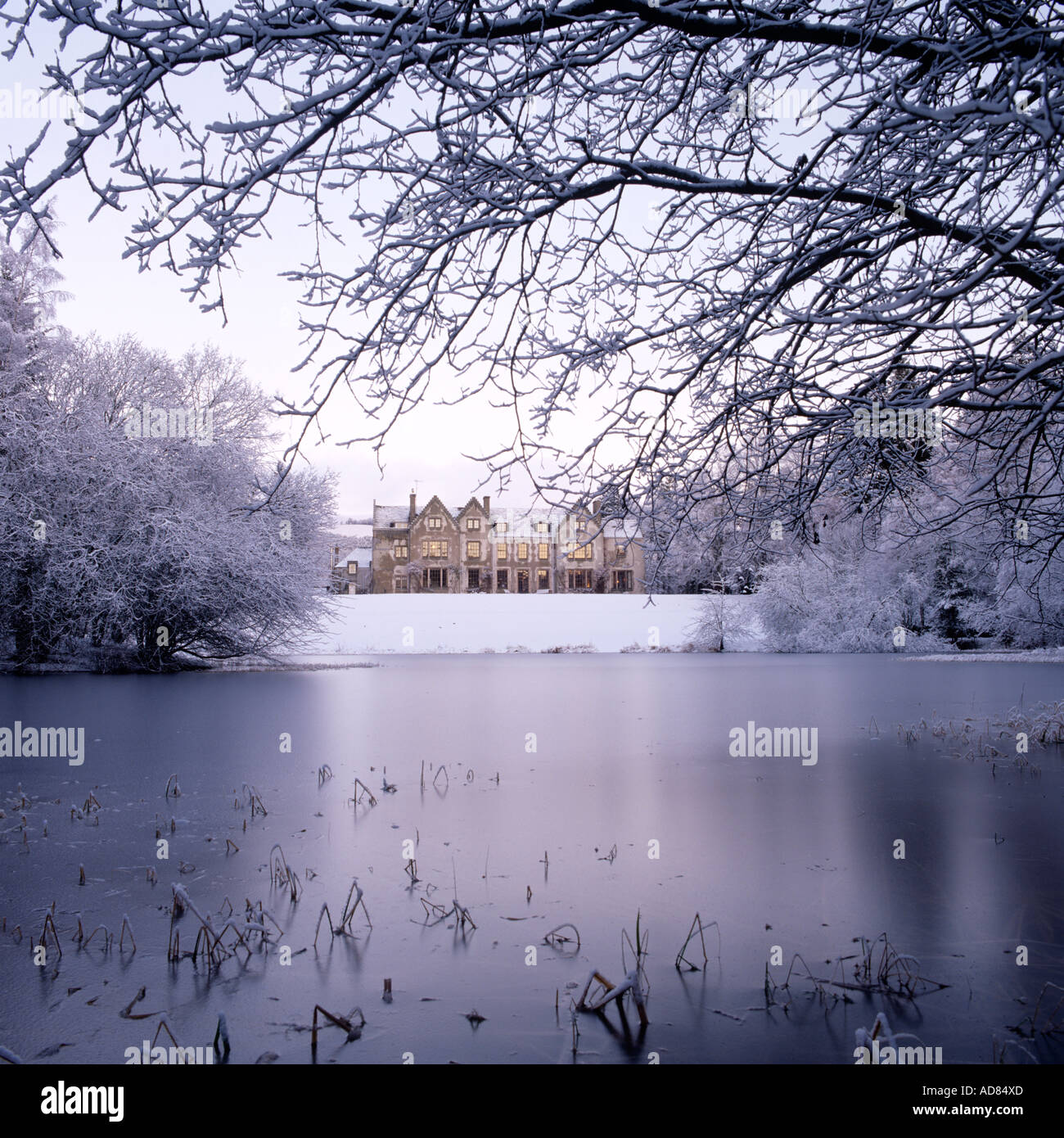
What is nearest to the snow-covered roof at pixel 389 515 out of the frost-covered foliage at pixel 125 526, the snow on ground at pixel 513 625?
the snow on ground at pixel 513 625

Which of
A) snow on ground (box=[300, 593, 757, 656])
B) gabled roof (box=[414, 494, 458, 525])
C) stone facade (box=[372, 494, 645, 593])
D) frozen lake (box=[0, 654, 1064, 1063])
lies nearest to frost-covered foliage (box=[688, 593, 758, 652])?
snow on ground (box=[300, 593, 757, 656])

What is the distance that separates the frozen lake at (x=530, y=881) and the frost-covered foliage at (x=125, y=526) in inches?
212

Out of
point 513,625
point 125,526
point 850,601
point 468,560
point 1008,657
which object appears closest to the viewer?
point 125,526

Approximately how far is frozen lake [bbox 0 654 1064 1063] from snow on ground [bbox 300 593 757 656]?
15739mm

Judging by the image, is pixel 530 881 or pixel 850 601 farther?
pixel 850 601

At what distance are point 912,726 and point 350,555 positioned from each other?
133 feet

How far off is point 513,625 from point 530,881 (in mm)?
25725

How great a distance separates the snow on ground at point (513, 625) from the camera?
91.7 ft

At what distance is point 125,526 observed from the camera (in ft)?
55.0

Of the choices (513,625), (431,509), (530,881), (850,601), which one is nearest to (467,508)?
(431,509)

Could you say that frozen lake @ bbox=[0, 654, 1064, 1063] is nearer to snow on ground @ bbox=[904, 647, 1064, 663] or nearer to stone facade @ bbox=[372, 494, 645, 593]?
snow on ground @ bbox=[904, 647, 1064, 663]

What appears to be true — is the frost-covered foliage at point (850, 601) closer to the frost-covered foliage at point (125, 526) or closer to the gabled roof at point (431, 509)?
the frost-covered foliage at point (125, 526)

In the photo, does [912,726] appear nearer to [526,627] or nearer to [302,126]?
[302,126]

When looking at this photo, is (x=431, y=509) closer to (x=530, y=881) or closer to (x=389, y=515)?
(x=389, y=515)
